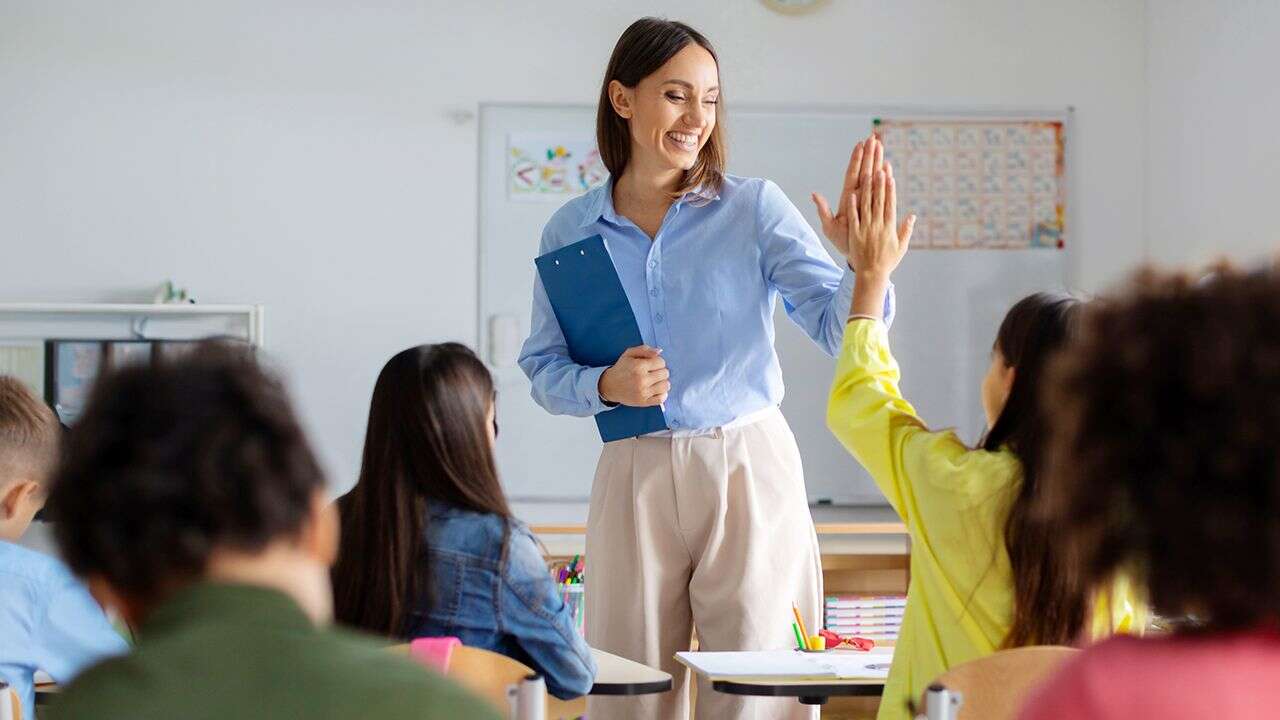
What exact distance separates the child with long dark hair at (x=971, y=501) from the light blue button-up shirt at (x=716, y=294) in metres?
0.56

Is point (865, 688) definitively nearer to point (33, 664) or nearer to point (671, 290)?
point (671, 290)

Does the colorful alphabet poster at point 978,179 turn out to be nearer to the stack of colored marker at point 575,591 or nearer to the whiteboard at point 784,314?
the whiteboard at point 784,314

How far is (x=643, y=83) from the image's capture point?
253cm

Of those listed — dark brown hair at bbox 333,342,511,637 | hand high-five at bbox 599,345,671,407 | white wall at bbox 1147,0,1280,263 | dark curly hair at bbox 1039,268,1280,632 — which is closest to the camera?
dark curly hair at bbox 1039,268,1280,632

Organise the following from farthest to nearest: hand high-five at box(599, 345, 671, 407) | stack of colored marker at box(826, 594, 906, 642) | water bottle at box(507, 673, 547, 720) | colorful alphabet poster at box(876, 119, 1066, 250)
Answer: colorful alphabet poster at box(876, 119, 1066, 250) < stack of colored marker at box(826, 594, 906, 642) < hand high-five at box(599, 345, 671, 407) < water bottle at box(507, 673, 547, 720)

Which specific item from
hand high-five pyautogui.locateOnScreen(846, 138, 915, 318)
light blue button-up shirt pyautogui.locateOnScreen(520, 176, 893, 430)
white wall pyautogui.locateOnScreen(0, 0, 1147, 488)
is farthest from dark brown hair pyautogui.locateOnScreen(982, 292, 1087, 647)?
white wall pyautogui.locateOnScreen(0, 0, 1147, 488)

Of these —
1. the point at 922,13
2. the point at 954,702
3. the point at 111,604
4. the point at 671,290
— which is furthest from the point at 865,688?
the point at 922,13

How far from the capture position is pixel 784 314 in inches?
202

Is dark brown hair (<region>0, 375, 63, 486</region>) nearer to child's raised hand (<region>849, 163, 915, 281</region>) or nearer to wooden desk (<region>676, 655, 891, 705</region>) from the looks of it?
wooden desk (<region>676, 655, 891, 705</region>)

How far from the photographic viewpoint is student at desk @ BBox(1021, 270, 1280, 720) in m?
0.75

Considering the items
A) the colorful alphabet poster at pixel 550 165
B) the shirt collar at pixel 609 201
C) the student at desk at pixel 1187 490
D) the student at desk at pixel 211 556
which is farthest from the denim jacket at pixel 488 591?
the colorful alphabet poster at pixel 550 165

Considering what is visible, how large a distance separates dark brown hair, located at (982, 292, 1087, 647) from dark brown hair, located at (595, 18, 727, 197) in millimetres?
879

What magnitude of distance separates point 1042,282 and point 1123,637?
15.4 ft

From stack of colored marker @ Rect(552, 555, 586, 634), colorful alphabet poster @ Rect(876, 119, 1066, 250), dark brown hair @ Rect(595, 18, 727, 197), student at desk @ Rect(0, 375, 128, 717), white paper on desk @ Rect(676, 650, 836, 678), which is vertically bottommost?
stack of colored marker @ Rect(552, 555, 586, 634)
